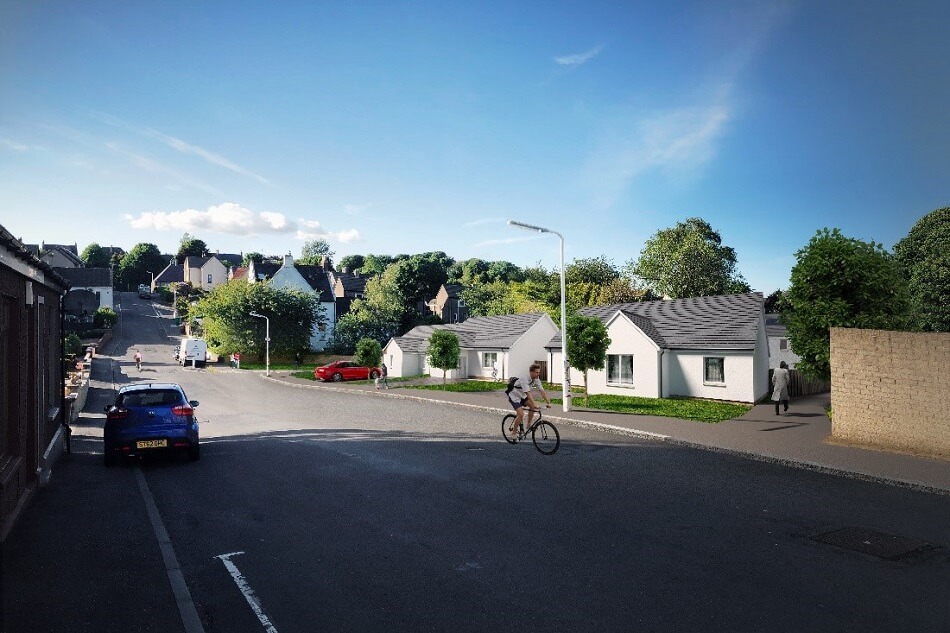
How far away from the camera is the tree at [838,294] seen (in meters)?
16.3

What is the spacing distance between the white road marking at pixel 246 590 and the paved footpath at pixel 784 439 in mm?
10943

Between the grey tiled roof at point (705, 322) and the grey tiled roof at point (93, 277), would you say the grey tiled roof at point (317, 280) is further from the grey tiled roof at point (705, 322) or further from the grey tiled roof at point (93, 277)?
the grey tiled roof at point (705, 322)

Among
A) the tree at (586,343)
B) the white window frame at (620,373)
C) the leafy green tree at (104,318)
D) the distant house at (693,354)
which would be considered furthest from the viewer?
the leafy green tree at (104,318)

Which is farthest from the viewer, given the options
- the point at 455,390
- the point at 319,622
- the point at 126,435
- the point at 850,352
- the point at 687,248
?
the point at 687,248

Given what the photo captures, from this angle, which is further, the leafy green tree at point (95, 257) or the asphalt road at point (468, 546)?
the leafy green tree at point (95, 257)

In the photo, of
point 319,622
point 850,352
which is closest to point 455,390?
point 850,352

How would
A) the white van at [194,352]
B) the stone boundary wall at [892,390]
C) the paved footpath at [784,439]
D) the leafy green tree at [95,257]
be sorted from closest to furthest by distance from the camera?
the paved footpath at [784,439], the stone boundary wall at [892,390], the white van at [194,352], the leafy green tree at [95,257]

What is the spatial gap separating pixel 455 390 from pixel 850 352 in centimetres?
2165

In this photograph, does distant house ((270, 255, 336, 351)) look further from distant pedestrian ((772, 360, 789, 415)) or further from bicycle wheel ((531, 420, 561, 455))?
bicycle wheel ((531, 420, 561, 455))

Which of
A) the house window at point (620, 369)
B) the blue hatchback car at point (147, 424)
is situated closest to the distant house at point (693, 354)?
the house window at point (620, 369)

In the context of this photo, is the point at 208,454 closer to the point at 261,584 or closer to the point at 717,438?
the point at 261,584

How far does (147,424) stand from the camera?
39.1ft

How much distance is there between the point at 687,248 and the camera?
59219 mm

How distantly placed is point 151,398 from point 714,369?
23.7 meters
